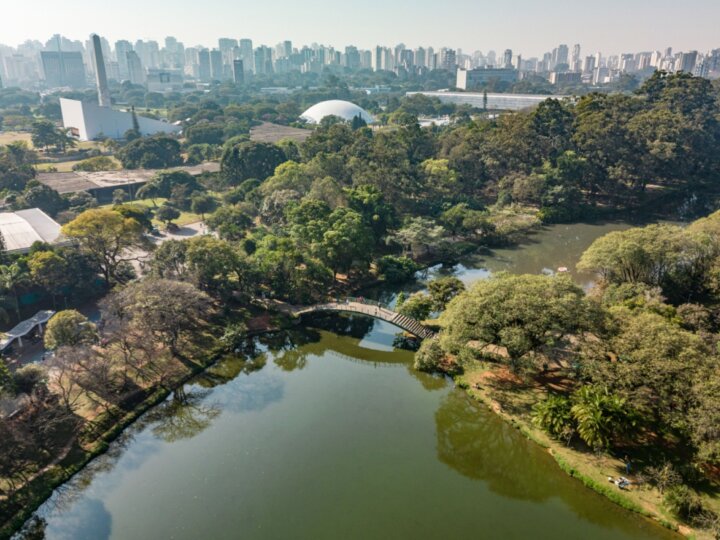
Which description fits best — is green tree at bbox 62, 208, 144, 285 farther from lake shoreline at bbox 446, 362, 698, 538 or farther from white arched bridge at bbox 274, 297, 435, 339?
lake shoreline at bbox 446, 362, 698, 538

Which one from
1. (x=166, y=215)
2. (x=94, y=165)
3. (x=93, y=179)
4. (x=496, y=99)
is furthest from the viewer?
(x=496, y=99)

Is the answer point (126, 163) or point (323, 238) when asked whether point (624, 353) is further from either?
point (126, 163)

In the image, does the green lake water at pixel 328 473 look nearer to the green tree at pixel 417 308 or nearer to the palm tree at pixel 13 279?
the green tree at pixel 417 308

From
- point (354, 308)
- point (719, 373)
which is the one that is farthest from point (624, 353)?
point (354, 308)

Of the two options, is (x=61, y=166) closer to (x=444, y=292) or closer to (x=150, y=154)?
(x=150, y=154)

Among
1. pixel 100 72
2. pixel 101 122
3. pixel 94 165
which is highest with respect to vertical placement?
pixel 100 72

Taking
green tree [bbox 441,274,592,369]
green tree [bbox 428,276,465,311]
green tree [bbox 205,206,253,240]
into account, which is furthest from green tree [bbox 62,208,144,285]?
green tree [bbox 441,274,592,369]

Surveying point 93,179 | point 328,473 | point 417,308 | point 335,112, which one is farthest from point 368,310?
point 335,112

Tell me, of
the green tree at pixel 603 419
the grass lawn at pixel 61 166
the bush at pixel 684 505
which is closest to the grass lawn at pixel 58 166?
the grass lawn at pixel 61 166
